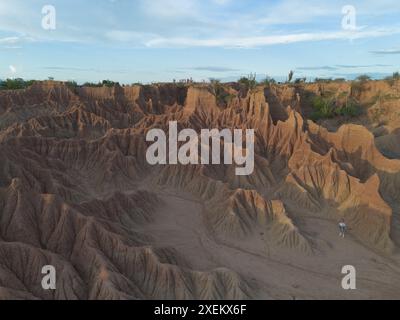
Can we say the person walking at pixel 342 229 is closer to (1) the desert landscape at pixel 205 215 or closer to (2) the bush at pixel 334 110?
(1) the desert landscape at pixel 205 215

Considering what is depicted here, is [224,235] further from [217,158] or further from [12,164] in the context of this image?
[12,164]

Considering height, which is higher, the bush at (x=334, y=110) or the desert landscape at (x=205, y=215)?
the bush at (x=334, y=110)

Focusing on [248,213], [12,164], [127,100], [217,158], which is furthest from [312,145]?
[127,100]

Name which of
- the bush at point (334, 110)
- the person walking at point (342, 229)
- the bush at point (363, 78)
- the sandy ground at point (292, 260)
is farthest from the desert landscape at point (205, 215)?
the bush at point (363, 78)

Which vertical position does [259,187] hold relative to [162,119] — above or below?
below

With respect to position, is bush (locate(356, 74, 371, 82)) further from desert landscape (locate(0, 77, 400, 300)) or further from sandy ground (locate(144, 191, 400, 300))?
sandy ground (locate(144, 191, 400, 300))

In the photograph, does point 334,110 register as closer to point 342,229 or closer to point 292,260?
point 342,229
